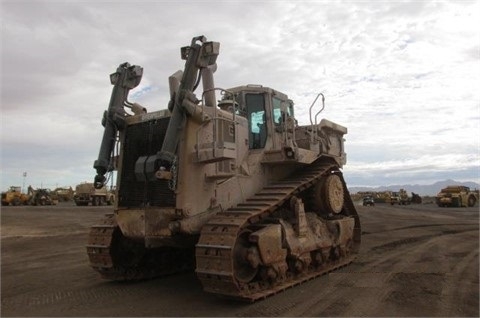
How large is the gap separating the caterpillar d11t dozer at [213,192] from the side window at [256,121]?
0.02 m

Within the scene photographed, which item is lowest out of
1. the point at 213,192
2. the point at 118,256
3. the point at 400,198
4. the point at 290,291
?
the point at 290,291

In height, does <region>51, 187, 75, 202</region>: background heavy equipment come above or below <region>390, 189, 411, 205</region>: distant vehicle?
above

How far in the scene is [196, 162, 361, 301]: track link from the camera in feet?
21.3

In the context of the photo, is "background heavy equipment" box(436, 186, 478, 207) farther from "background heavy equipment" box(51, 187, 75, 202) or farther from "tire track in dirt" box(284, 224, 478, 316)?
"background heavy equipment" box(51, 187, 75, 202)

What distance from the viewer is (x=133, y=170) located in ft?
26.8

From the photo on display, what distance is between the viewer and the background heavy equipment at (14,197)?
47.3 metres

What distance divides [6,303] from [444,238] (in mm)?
13240

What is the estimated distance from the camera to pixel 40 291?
26.6 feet

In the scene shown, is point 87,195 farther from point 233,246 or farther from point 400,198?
point 233,246

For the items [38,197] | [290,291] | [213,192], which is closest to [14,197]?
[38,197]

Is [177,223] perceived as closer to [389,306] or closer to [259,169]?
[259,169]

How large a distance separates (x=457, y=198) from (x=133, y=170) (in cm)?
4590

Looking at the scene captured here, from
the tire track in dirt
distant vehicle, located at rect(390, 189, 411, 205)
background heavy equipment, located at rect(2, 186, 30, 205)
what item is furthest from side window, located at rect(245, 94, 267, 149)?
distant vehicle, located at rect(390, 189, 411, 205)

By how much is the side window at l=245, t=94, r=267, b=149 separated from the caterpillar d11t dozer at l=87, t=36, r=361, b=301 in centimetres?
2
